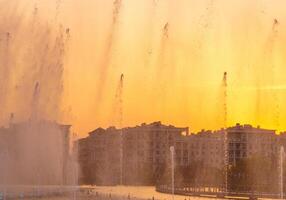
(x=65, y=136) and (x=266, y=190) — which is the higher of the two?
(x=65, y=136)

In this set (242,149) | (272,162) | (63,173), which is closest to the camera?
(63,173)

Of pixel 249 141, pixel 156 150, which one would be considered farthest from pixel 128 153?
pixel 249 141

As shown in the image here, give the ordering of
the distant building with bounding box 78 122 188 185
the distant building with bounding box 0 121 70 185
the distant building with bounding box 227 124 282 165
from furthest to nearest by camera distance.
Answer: the distant building with bounding box 227 124 282 165, the distant building with bounding box 78 122 188 185, the distant building with bounding box 0 121 70 185

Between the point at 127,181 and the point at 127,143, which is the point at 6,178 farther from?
the point at 127,143

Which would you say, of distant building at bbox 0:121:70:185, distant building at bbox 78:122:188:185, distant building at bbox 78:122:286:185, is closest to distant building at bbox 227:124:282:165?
distant building at bbox 78:122:286:185

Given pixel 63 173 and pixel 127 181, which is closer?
pixel 63 173

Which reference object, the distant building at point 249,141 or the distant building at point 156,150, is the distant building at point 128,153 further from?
the distant building at point 249,141

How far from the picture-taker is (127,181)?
196 ft

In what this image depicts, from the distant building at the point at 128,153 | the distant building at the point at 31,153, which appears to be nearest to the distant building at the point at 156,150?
the distant building at the point at 128,153

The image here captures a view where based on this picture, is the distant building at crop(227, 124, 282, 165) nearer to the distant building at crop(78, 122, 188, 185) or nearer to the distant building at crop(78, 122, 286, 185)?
the distant building at crop(78, 122, 286, 185)

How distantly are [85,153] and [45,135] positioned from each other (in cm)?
3250

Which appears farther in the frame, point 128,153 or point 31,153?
point 128,153

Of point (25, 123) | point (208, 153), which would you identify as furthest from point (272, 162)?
point (208, 153)

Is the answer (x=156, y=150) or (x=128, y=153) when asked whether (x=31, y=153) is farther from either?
(x=156, y=150)
